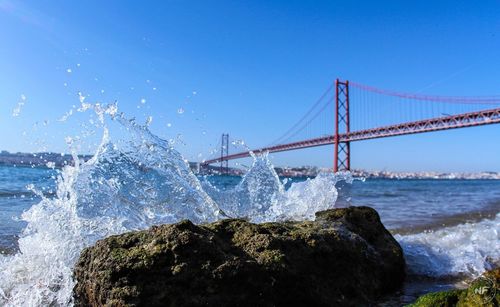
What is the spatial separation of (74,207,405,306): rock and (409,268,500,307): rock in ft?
2.10

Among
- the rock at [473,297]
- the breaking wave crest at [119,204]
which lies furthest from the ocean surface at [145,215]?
the rock at [473,297]

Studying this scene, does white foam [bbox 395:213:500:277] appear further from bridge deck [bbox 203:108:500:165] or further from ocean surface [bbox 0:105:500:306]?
bridge deck [bbox 203:108:500:165]

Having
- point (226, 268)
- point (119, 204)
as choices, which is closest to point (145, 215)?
point (119, 204)

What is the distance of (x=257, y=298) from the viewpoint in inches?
87.6

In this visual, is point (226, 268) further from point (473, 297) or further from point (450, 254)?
point (450, 254)

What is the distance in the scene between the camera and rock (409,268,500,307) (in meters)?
1.80

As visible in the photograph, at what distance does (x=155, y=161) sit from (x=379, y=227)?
10.5 ft

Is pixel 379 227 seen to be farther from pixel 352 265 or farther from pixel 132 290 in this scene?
pixel 132 290

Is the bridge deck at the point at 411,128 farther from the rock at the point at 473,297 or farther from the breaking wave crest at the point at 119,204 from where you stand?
the rock at the point at 473,297

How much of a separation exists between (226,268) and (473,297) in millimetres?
1159

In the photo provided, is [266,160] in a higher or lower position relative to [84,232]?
higher

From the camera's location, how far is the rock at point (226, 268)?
213 cm

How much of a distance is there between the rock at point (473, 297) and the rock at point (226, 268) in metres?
0.64

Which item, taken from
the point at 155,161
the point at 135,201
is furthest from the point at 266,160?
the point at 135,201
